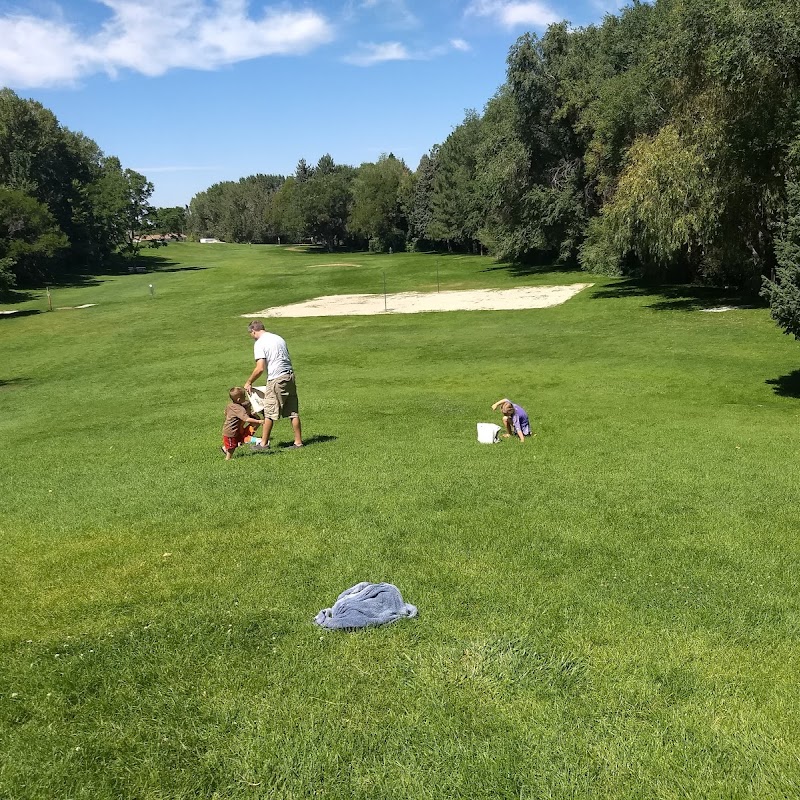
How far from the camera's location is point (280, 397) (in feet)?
43.2

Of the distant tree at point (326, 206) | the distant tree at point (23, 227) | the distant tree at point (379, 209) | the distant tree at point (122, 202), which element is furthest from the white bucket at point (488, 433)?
the distant tree at point (326, 206)

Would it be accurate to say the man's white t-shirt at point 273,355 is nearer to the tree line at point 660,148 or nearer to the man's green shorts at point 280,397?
the man's green shorts at point 280,397

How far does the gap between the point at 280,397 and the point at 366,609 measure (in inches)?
294

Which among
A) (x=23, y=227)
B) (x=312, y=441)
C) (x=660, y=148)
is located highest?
(x=660, y=148)

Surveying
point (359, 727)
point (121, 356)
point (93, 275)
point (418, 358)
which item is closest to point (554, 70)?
point (418, 358)

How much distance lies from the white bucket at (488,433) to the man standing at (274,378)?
3433 millimetres

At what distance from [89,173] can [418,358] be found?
8468cm

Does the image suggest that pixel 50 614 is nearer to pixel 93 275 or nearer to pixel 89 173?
pixel 93 275

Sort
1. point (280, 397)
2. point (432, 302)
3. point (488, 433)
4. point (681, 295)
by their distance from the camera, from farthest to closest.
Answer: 1. point (432, 302)
2. point (681, 295)
3. point (488, 433)
4. point (280, 397)

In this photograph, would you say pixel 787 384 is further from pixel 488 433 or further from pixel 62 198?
pixel 62 198

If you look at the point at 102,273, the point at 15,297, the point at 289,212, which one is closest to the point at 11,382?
the point at 15,297

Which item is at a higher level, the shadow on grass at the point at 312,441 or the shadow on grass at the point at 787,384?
the shadow on grass at the point at 312,441

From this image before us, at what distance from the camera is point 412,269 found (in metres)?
66.8

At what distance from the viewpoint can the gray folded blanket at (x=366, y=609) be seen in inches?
240
